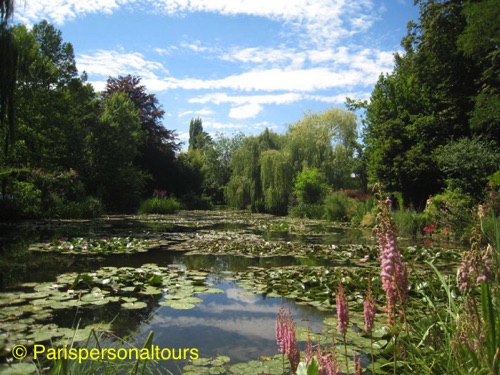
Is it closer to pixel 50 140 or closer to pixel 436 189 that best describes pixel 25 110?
pixel 50 140

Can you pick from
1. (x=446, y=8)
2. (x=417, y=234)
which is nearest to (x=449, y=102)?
(x=446, y=8)

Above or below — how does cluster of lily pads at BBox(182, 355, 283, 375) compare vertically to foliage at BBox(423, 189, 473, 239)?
below

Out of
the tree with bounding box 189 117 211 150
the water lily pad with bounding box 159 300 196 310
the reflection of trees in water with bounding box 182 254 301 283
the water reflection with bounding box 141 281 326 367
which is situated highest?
the tree with bounding box 189 117 211 150

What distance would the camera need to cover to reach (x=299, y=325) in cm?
362

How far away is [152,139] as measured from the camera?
99.0 ft

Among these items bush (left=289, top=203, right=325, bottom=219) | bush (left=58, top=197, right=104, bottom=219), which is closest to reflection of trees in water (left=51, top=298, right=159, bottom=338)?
bush (left=58, top=197, right=104, bottom=219)

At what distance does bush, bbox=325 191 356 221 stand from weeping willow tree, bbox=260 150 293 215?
194 inches

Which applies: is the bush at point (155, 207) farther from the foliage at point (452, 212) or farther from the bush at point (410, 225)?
the foliage at point (452, 212)

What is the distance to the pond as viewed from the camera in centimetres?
302

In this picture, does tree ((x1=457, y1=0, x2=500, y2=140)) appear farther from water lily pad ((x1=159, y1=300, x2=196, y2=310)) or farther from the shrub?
water lily pad ((x1=159, y1=300, x2=196, y2=310))

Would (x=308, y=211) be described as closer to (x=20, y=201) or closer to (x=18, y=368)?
(x=20, y=201)

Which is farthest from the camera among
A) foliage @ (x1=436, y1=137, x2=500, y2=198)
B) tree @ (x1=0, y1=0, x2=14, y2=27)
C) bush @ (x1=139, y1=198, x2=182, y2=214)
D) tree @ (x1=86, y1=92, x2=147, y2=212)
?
bush @ (x1=139, y1=198, x2=182, y2=214)

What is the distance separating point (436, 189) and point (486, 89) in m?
4.76

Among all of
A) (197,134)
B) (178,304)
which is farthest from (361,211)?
(197,134)
